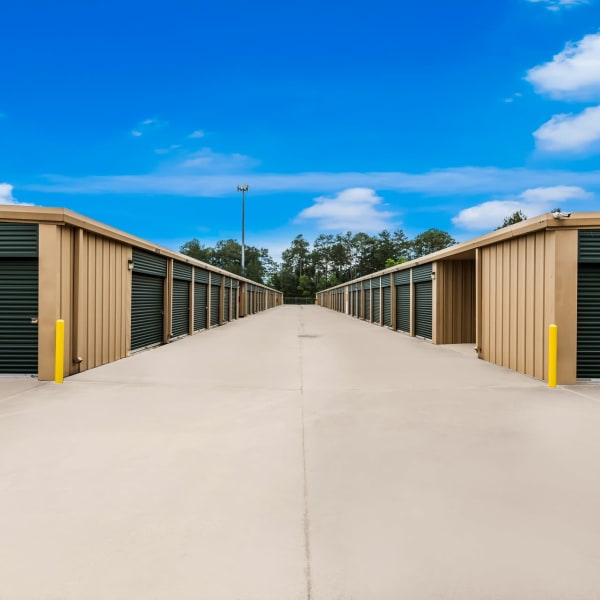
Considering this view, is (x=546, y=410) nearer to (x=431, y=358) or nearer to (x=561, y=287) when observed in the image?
(x=561, y=287)

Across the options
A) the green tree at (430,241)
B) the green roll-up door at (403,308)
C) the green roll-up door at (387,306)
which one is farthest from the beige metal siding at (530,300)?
the green tree at (430,241)

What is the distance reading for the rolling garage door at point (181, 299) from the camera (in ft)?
49.8

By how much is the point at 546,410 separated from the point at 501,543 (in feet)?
12.1

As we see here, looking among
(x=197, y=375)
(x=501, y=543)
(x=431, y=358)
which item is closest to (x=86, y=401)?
(x=197, y=375)

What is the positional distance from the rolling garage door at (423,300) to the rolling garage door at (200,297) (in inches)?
368

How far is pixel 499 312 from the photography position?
9500 millimetres

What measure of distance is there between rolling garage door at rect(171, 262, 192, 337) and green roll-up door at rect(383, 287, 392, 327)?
9992mm

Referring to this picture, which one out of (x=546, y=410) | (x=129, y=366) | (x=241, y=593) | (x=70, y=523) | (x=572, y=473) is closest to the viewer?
(x=241, y=593)

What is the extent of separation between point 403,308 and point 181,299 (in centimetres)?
971

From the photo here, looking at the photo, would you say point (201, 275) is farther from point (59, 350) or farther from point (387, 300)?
point (59, 350)

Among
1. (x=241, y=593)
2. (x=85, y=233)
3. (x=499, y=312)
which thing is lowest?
(x=241, y=593)

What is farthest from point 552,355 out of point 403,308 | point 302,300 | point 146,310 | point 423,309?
point 302,300

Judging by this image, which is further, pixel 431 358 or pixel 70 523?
pixel 431 358

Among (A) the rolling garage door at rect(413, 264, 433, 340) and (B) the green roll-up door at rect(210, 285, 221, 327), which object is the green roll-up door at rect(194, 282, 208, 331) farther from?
(A) the rolling garage door at rect(413, 264, 433, 340)
